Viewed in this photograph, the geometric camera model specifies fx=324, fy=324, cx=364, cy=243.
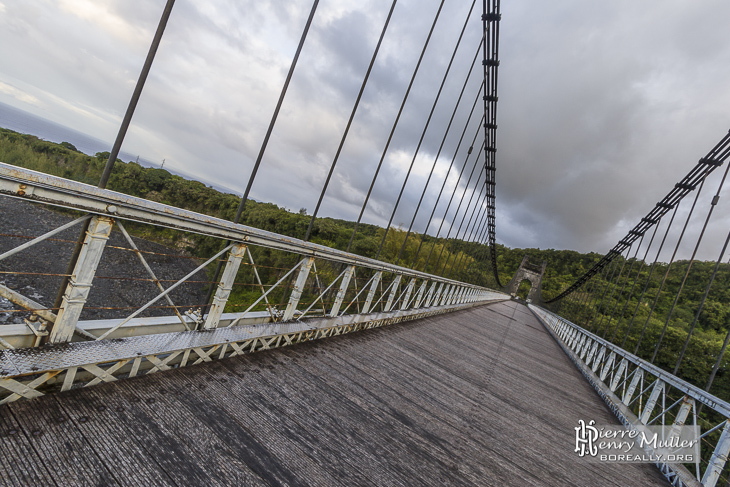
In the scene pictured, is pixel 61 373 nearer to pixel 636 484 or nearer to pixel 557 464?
pixel 557 464

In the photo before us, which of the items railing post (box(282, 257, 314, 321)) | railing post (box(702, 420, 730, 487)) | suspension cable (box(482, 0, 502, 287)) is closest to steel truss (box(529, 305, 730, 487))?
railing post (box(702, 420, 730, 487))

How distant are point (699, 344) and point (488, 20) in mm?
28952

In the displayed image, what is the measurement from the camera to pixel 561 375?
649 cm

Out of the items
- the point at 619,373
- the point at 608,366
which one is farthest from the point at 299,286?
the point at 608,366

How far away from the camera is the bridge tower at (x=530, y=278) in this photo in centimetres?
6894

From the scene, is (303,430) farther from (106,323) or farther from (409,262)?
(409,262)

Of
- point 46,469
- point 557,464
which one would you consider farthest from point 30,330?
point 557,464

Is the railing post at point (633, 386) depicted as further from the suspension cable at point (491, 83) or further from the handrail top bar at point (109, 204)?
the suspension cable at point (491, 83)

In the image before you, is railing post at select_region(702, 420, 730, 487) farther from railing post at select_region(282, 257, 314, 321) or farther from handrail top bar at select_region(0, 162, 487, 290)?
handrail top bar at select_region(0, 162, 487, 290)

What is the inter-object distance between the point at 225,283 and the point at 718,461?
4345mm

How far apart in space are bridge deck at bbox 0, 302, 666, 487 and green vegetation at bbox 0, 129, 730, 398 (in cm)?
1603

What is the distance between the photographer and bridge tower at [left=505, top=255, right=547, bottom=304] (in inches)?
2714
